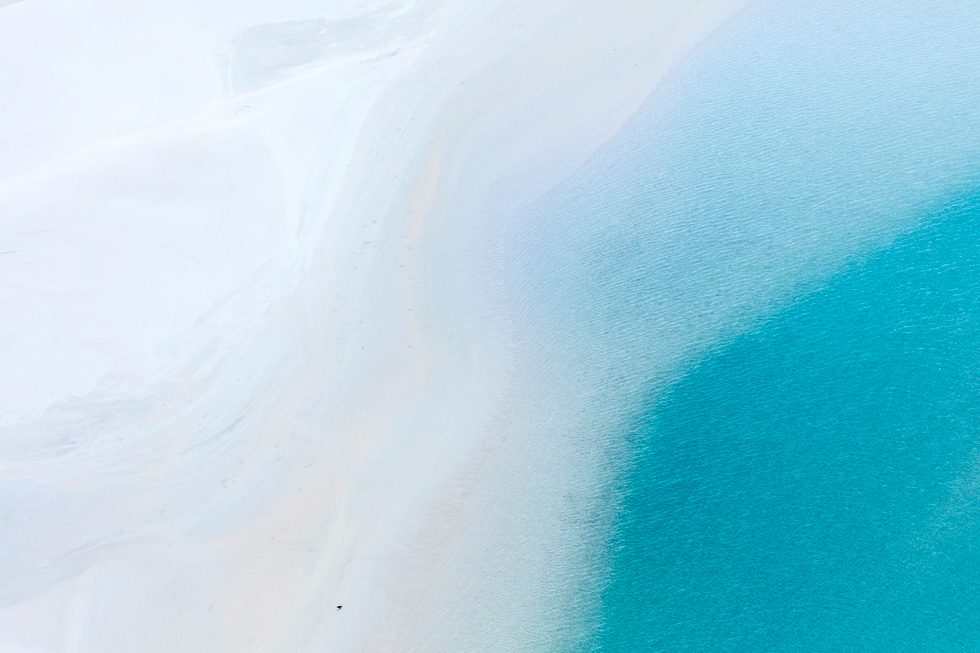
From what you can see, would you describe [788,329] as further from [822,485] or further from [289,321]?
[289,321]

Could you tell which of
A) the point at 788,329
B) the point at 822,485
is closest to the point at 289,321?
the point at 788,329

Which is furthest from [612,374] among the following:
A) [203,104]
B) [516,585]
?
[203,104]

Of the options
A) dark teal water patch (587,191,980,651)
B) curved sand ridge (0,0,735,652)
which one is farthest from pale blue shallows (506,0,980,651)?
curved sand ridge (0,0,735,652)

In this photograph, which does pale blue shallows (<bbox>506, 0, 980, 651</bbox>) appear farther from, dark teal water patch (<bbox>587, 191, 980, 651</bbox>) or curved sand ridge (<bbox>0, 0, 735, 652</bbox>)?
curved sand ridge (<bbox>0, 0, 735, 652</bbox>)

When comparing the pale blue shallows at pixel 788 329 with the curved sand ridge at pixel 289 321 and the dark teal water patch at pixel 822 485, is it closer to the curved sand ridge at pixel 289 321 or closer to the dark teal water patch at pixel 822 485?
the dark teal water patch at pixel 822 485

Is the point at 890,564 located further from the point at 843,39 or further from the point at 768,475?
the point at 843,39

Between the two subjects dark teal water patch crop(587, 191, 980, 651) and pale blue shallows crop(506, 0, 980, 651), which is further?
pale blue shallows crop(506, 0, 980, 651)

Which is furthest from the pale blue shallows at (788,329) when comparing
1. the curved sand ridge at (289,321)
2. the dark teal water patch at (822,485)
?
the curved sand ridge at (289,321)

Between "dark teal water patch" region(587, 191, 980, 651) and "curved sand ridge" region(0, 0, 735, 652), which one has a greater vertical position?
"curved sand ridge" region(0, 0, 735, 652)
